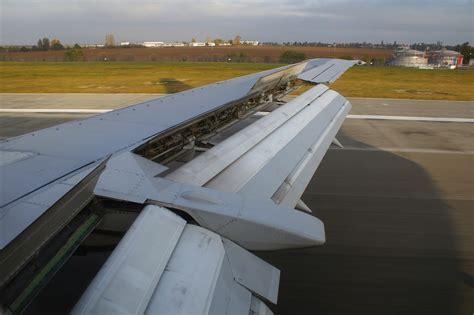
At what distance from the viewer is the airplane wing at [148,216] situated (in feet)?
Result: 5.08

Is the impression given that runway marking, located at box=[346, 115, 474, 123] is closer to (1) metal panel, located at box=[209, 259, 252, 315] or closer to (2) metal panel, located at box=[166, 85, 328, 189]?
(2) metal panel, located at box=[166, 85, 328, 189]

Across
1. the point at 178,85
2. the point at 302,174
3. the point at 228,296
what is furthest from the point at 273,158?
the point at 178,85

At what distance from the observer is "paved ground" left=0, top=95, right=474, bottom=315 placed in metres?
3.87

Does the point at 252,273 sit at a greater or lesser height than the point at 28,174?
lesser

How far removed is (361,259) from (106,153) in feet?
11.6

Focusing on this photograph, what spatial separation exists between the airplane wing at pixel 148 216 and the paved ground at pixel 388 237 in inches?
22.0

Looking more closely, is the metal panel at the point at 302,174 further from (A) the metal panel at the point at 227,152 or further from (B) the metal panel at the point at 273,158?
(A) the metal panel at the point at 227,152

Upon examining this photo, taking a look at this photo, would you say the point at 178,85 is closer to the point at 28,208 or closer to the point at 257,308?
the point at 28,208

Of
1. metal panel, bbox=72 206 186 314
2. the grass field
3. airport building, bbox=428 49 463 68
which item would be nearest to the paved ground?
→ metal panel, bbox=72 206 186 314

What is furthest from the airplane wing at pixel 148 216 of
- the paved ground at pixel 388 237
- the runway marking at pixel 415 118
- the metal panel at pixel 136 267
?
the runway marking at pixel 415 118

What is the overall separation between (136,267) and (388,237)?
14.5ft

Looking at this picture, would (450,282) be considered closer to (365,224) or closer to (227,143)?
(365,224)

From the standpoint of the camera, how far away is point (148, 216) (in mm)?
1898

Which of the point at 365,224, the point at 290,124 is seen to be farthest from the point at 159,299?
the point at 365,224
